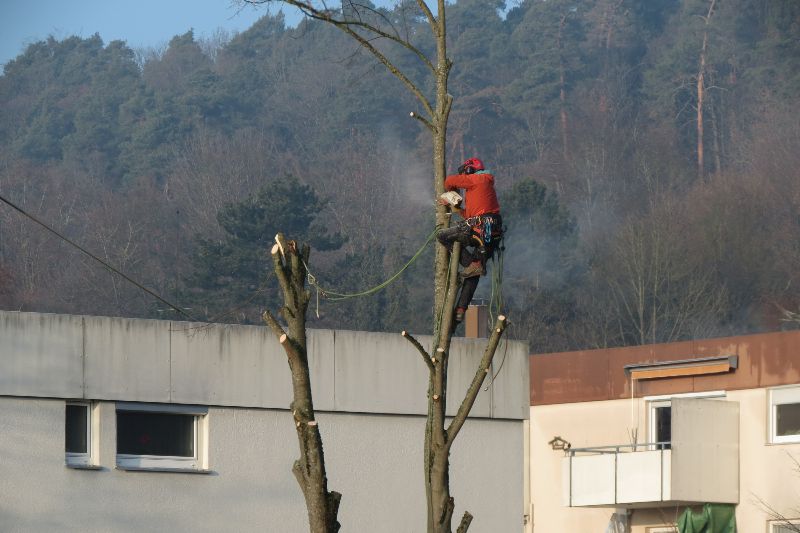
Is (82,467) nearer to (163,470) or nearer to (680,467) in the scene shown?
(163,470)

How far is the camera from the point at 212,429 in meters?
16.6

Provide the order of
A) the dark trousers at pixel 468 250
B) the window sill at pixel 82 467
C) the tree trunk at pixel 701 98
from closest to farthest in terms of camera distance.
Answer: the dark trousers at pixel 468 250 → the window sill at pixel 82 467 → the tree trunk at pixel 701 98

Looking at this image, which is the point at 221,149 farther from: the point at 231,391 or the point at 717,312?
the point at 231,391

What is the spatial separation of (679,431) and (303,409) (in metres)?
20.0

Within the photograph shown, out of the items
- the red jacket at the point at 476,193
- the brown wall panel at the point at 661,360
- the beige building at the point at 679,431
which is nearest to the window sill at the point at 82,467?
the red jacket at the point at 476,193

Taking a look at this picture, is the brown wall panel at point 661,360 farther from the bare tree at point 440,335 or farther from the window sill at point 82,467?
the bare tree at point 440,335

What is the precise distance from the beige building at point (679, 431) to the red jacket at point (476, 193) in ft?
52.9

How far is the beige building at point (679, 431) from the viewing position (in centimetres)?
2981

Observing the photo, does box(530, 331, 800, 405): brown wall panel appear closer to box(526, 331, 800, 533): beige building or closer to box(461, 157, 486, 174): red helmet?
box(526, 331, 800, 533): beige building

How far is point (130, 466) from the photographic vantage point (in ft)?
53.8

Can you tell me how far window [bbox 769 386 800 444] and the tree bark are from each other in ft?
66.5

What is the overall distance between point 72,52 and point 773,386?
121 metres

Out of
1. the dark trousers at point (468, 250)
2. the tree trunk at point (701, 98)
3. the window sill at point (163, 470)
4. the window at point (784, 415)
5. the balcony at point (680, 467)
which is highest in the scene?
the tree trunk at point (701, 98)

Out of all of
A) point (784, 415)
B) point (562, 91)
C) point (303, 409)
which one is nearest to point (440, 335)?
point (303, 409)
